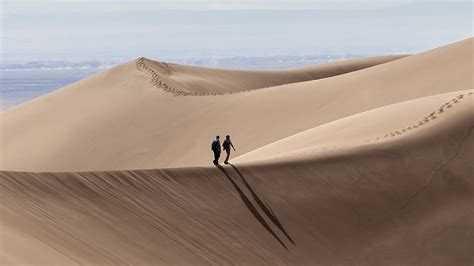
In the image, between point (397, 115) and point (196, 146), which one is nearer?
point (397, 115)

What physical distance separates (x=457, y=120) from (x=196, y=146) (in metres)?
16.1

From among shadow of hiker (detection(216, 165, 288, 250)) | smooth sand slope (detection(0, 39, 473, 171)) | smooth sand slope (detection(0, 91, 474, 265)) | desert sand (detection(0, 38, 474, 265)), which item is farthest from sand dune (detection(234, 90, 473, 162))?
smooth sand slope (detection(0, 39, 473, 171))

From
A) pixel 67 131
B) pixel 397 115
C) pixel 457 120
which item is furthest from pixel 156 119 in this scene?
pixel 457 120

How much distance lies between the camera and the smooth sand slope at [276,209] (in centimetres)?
1288

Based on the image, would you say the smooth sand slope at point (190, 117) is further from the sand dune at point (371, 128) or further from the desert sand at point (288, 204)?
the desert sand at point (288, 204)

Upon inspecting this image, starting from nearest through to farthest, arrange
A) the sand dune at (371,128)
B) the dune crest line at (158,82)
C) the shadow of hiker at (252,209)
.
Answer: the shadow of hiker at (252,209) < the sand dune at (371,128) < the dune crest line at (158,82)

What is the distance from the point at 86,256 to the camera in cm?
1168

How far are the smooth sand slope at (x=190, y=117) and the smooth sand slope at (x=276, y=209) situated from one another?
44.5 feet

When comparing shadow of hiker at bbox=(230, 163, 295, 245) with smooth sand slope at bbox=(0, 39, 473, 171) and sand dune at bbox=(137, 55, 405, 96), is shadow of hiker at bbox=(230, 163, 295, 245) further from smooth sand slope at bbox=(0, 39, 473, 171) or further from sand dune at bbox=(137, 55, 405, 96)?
sand dune at bbox=(137, 55, 405, 96)

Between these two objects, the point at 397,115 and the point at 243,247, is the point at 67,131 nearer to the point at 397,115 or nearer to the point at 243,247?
the point at 397,115

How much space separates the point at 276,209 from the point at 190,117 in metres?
21.2

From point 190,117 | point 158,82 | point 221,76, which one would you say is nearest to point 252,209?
point 190,117

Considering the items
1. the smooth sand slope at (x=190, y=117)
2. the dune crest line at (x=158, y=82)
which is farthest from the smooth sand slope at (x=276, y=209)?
the dune crest line at (x=158, y=82)

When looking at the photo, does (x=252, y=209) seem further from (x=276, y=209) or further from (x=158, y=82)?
(x=158, y=82)
